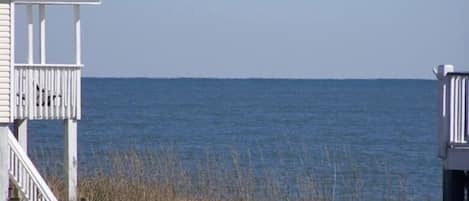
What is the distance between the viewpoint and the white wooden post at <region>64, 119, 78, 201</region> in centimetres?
2553

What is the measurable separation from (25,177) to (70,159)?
13.1 feet

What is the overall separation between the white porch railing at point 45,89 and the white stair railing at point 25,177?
215cm

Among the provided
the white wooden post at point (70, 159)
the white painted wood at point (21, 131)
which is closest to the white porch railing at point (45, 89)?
the white wooden post at point (70, 159)

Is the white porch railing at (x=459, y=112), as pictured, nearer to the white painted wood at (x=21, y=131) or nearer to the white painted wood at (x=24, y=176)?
the white painted wood at (x=24, y=176)

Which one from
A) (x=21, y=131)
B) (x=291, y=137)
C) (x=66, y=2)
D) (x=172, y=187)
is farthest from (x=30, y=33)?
(x=291, y=137)

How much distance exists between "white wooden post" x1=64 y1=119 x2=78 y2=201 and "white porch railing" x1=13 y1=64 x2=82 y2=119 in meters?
0.81

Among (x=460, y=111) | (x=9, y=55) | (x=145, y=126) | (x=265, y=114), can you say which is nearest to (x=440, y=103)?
(x=460, y=111)

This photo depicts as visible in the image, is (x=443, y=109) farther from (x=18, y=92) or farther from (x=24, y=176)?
(x=18, y=92)

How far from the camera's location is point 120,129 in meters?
69.1

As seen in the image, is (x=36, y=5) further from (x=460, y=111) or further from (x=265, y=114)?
(x=265, y=114)

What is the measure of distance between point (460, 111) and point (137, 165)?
10.0 meters

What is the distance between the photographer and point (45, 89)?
2434cm

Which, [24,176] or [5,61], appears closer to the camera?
[5,61]

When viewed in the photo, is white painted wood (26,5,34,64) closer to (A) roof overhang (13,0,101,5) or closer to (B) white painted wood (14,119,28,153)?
(A) roof overhang (13,0,101,5)
